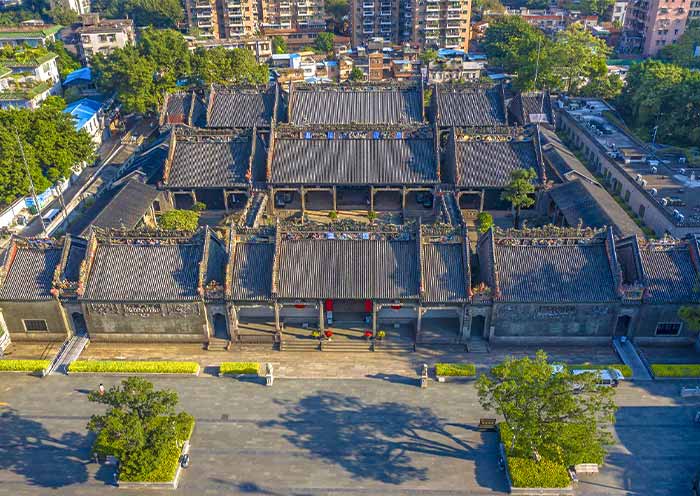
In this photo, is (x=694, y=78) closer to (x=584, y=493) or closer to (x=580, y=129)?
(x=580, y=129)

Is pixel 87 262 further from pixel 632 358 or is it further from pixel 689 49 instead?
pixel 689 49

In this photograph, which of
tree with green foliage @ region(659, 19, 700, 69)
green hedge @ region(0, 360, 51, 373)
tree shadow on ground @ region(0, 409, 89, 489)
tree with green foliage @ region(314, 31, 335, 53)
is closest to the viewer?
tree shadow on ground @ region(0, 409, 89, 489)

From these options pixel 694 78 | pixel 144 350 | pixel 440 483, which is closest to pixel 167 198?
pixel 144 350

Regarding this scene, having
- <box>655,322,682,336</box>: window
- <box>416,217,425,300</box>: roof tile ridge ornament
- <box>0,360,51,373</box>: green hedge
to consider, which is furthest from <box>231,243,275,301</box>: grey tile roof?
<box>655,322,682,336</box>: window

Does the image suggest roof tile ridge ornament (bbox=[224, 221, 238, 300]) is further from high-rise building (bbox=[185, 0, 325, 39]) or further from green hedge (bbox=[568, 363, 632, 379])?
high-rise building (bbox=[185, 0, 325, 39])

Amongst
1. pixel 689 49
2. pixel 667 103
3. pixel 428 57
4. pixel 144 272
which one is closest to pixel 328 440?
pixel 144 272

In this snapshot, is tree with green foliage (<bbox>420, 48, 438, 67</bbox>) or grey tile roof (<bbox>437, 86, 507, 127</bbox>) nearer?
grey tile roof (<bbox>437, 86, 507, 127</bbox>)
